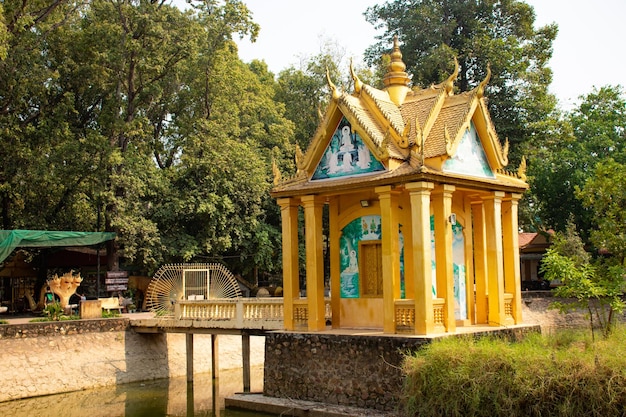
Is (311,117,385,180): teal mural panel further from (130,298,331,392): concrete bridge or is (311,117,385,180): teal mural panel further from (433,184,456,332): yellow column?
(130,298,331,392): concrete bridge

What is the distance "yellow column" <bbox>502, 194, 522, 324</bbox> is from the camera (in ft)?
54.6

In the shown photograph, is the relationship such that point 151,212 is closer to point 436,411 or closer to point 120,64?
point 120,64

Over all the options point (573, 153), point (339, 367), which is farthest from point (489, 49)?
point (339, 367)

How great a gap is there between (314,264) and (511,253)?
440 cm

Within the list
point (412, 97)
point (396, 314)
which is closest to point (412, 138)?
point (412, 97)

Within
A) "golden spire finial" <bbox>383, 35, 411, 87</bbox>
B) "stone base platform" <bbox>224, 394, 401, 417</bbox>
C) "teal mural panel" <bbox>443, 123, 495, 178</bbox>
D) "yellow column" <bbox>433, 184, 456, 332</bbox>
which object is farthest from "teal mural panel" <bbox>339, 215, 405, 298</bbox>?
"golden spire finial" <bbox>383, 35, 411, 87</bbox>

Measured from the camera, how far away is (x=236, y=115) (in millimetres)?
32562

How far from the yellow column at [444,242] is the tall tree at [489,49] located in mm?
18404

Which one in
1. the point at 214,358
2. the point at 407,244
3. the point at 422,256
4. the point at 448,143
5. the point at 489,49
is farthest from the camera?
the point at 489,49

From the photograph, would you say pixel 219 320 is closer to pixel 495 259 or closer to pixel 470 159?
pixel 495 259

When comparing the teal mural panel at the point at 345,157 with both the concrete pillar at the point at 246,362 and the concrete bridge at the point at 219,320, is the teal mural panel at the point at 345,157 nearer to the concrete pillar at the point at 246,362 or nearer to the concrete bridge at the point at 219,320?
the concrete bridge at the point at 219,320

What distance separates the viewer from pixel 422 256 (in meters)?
14.2

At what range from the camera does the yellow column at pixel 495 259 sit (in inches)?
638

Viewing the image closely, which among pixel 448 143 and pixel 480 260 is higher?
pixel 448 143
